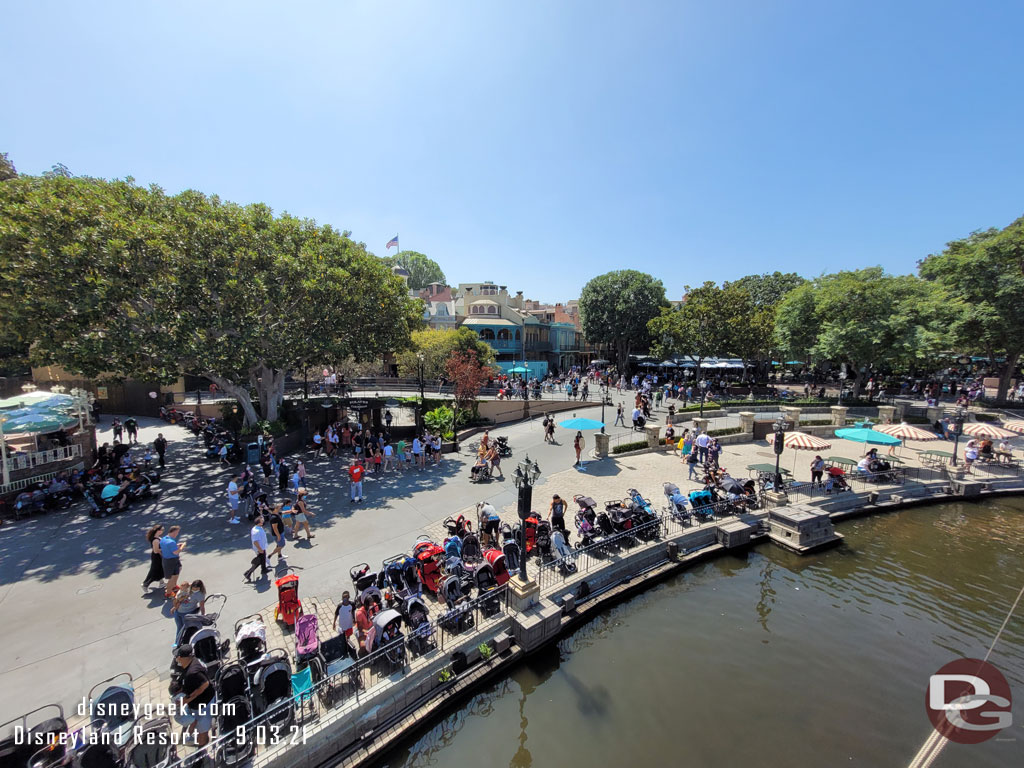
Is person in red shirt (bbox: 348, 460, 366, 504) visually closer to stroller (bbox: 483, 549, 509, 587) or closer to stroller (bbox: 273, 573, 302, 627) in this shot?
stroller (bbox: 273, 573, 302, 627)

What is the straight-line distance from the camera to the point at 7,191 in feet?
44.9

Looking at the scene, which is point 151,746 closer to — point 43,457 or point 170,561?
point 170,561

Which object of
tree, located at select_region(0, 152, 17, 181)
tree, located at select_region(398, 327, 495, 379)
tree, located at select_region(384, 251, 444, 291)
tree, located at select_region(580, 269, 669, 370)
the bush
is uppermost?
tree, located at select_region(384, 251, 444, 291)

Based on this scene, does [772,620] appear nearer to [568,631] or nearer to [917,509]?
[568,631]

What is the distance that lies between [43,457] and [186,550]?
840cm

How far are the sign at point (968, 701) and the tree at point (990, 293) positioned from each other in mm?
26910

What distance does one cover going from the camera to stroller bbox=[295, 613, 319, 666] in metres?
6.14

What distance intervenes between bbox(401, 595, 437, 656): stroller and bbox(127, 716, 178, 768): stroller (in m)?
3.09

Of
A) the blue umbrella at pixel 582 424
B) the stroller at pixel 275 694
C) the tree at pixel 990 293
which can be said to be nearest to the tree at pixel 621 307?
the tree at pixel 990 293

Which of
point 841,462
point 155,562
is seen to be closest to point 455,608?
point 155,562

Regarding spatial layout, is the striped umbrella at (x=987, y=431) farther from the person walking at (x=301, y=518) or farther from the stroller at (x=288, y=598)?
the person walking at (x=301, y=518)

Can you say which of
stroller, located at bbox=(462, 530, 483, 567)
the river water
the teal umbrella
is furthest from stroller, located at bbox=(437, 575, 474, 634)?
the teal umbrella

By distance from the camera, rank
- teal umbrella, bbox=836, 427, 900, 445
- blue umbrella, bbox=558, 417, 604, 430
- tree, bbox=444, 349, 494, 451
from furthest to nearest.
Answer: tree, bbox=444, 349, 494, 451 → blue umbrella, bbox=558, 417, 604, 430 → teal umbrella, bbox=836, 427, 900, 445

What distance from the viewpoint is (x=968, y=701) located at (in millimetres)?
7195
